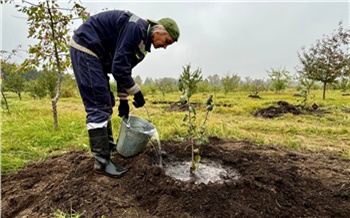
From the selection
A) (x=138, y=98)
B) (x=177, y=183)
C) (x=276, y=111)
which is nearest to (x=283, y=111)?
(x=276, y=111)

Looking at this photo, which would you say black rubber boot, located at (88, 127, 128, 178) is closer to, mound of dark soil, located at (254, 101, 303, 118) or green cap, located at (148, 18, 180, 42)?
green cap, located at (148, 18, 180, 42)

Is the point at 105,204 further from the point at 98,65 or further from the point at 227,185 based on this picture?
the point at 98,65

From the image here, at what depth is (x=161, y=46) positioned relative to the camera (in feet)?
8.59

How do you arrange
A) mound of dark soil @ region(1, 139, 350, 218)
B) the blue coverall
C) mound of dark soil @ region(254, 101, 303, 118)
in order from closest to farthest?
mound of dark soil @ region(1, 139, 350, 218)
the blue coverall
mound of dark soil @ region(254, 101, 303, 118)

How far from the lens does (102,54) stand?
262 cm

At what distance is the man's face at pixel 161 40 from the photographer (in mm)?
2520

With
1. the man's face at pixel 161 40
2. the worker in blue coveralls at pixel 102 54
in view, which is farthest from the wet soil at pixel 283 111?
the worker in blue coveralls at pixel 102 54

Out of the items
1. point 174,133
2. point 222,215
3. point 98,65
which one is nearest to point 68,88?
point 174,133

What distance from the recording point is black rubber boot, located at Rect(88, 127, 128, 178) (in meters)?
2.52

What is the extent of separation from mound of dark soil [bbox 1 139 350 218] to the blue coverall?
2.05ft

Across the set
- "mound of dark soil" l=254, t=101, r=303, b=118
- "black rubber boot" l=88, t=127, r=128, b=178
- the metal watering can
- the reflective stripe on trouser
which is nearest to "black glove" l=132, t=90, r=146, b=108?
the metal watering can

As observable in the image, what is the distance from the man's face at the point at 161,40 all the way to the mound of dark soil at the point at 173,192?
48.4 inches

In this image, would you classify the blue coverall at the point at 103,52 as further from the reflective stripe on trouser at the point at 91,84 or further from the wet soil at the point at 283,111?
the wet soil at the point at 283,111

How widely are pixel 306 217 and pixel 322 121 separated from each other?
4.83 meters
